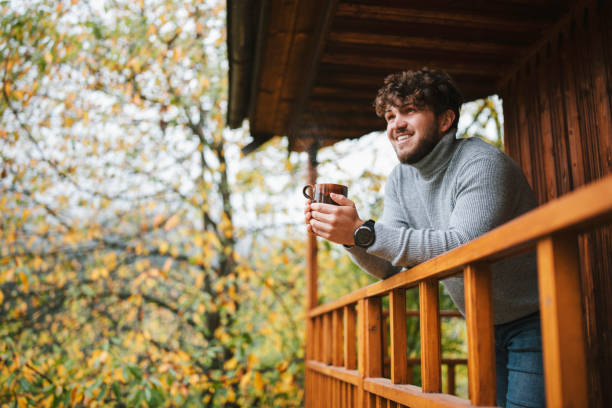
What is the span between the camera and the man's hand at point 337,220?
145 centimetres

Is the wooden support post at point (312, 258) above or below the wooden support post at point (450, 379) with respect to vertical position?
above

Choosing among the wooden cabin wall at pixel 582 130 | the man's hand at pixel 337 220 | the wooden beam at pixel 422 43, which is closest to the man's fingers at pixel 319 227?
the man's hand at pixel 337 220

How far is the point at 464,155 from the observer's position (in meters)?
1.57

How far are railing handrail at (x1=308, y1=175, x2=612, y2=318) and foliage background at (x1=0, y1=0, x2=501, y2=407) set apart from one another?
13.2ft

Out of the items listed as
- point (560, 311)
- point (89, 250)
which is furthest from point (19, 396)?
point (560, 311)

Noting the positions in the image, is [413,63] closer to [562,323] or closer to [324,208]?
[324,208]

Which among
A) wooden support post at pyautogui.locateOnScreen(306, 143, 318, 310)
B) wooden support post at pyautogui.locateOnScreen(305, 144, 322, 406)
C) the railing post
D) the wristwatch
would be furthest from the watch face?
wooden support post at pyautogui.locateOnScreen(306, 143, 318, 310)

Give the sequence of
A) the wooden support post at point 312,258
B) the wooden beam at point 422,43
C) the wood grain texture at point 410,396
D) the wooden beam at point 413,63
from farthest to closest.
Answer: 1. the wooden support post at point 312,258
2. the wooden beam at point 413,63
3. the wooden beam at point 422,43
4. the wood grain texture at point 410,396

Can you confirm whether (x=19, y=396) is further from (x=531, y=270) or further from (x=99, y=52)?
(x=531, y=270)

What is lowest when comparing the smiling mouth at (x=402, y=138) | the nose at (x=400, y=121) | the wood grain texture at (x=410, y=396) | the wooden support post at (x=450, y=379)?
the wooden support post at (x=450, y=379)

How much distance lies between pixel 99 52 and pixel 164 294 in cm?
314

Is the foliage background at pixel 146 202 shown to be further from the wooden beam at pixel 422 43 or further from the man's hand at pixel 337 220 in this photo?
the man's hand at pixel 337 220

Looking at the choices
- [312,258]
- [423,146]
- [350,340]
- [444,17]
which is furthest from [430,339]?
[312,258]

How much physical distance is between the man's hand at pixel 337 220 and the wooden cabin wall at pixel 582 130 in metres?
1.26
